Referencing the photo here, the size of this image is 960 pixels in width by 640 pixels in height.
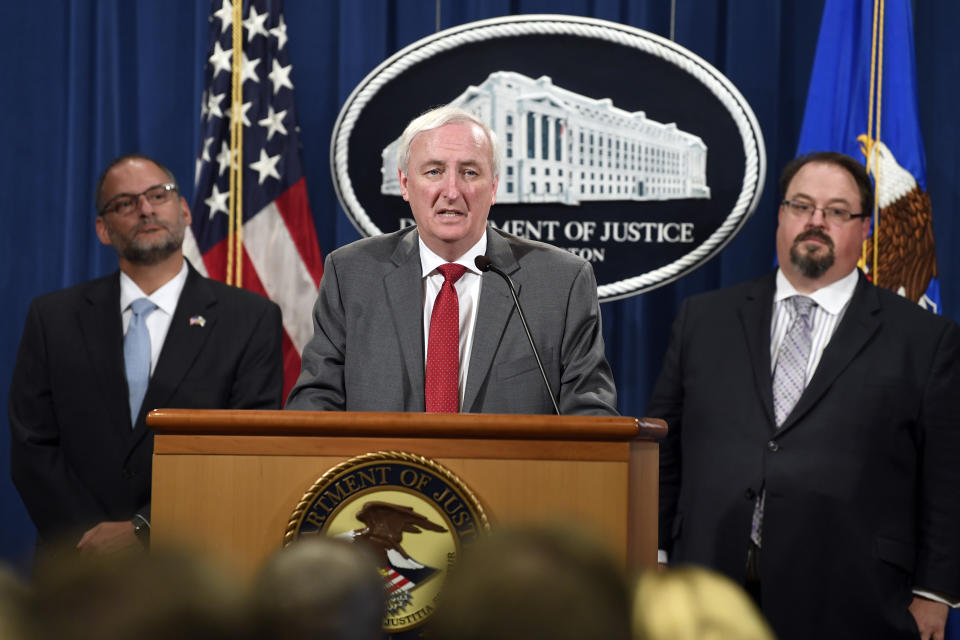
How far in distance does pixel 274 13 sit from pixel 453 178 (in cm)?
206

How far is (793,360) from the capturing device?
10.5ft

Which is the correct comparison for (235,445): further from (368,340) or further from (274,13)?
(274,13)

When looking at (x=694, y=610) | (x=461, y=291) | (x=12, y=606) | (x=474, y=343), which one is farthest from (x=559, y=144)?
(x=12, y=606)

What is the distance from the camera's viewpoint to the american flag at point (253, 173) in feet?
13.4

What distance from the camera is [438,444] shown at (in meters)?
1.56

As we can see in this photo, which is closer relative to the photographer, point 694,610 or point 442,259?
point 694,610

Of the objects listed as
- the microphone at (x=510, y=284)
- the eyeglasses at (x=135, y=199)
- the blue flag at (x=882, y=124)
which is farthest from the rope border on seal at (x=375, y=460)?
the blue flag at (x=882, y=124)

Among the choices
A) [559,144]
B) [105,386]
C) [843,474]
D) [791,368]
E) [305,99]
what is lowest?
[843,474]

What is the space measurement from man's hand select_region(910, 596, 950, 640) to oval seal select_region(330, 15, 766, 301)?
151cm

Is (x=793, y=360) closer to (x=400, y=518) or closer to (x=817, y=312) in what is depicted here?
(x=817, y=312)

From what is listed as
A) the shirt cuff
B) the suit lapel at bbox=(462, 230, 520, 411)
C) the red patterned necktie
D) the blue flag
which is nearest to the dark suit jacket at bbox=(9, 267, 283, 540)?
the red patterned necktie

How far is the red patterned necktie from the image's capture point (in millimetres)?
2240

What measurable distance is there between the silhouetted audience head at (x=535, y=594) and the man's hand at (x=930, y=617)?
116 inches

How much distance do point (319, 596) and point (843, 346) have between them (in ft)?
9.62
